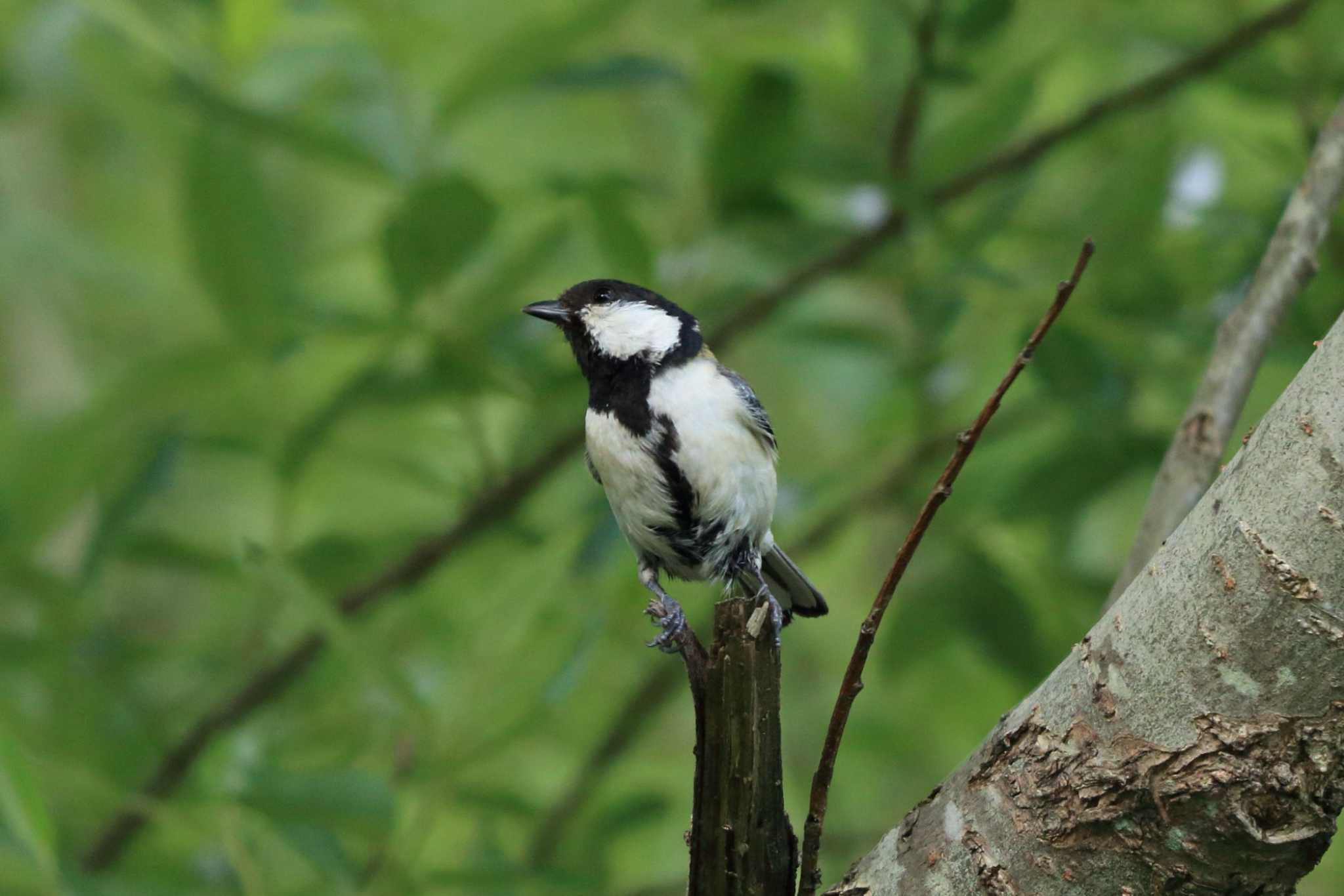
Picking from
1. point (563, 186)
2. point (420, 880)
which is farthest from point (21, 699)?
point (563, 186)

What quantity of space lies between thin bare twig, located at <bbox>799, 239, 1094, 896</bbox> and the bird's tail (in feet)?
4.03

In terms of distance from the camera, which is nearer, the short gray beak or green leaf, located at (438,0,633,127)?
green leaf, located at (438,0,633,127)

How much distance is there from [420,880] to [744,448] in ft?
3.73

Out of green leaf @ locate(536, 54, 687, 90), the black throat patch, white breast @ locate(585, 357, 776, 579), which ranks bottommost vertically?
white breast @ locate(585, 357, 776, 579)

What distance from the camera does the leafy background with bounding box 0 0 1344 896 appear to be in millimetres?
2861

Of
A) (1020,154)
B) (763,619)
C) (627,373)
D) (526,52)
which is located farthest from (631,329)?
(763,619)

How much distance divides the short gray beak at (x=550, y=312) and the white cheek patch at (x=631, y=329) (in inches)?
1.8

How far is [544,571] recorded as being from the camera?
290 centimetres

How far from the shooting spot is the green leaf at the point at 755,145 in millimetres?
3033

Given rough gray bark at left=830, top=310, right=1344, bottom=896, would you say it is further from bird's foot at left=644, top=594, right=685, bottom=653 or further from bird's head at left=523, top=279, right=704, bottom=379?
bird's head at left=523, top=279, right=704, bottom=379

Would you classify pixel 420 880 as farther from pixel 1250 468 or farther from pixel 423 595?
pixel 1250 468

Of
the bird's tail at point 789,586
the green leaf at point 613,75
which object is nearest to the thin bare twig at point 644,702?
the bird's tail at point 789,586

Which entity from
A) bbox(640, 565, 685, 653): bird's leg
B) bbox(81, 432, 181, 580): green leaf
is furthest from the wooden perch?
bbox(81, 432, 181, 580): green leaf

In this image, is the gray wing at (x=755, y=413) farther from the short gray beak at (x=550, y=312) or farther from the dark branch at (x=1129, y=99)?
the dark branch at (x=1129, y=99)
